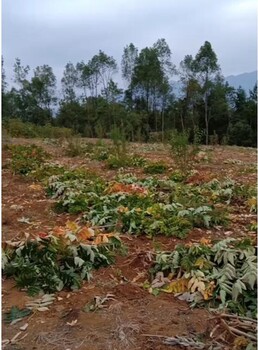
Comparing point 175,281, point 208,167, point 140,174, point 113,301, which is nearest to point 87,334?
point 113,301

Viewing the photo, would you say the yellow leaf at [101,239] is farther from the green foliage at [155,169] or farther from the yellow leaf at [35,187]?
the green foliage at [155,169]

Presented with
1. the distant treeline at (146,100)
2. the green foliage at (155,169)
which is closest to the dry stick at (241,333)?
the green foliage at (155,169)

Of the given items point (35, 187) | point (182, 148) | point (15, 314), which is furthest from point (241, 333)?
point (182, 148)

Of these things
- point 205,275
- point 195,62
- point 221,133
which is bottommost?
point 205,275

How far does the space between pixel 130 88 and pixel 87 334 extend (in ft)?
82.3

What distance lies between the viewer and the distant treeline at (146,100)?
2223 centimetres

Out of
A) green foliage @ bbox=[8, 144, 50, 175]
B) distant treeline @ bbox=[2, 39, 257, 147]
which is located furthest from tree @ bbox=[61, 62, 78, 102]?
green foliage @ bbox=[8, 144, 50, 175]

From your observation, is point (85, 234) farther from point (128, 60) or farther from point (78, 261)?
point (128, 60)

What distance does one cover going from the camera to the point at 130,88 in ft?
85.4

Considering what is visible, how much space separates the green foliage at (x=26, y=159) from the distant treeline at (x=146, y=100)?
12.9 metres

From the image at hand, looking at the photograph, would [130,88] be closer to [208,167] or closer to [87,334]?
[208,167]

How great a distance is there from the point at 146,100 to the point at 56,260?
24.3m

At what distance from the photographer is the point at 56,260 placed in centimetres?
235

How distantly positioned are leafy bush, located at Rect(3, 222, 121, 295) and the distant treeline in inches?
722
